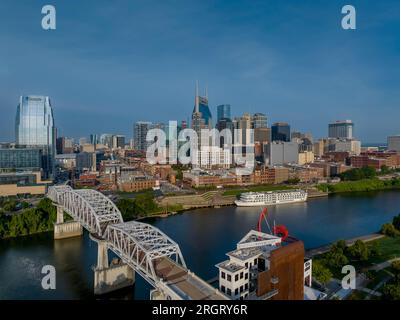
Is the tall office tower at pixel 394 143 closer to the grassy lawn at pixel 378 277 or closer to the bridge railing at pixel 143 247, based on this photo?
the grassy lawn at pixel 378 277

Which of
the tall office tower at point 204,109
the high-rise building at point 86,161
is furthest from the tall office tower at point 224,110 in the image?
the high-rise building at point 86,161

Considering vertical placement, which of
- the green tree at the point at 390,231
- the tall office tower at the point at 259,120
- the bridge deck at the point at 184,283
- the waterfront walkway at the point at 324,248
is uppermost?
the tall office tower at the point at 259,120

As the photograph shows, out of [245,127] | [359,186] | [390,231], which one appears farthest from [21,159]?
[245,127]

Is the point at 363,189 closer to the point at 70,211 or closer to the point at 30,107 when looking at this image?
the point at 70,211

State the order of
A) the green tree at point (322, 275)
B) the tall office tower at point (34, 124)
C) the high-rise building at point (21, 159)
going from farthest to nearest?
the tall office tower at point (34, 124)
the high-rise building at point (21, 159)
the green tree at point (322, 275)

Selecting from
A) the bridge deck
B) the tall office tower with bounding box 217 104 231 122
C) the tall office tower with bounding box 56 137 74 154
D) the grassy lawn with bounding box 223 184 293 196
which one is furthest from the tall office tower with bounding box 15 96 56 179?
the tall office tower with bounding box 217 104 231 122

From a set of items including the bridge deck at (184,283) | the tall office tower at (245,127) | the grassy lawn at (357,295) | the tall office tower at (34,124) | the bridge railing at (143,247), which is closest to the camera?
the bridge deck at (184,283)
